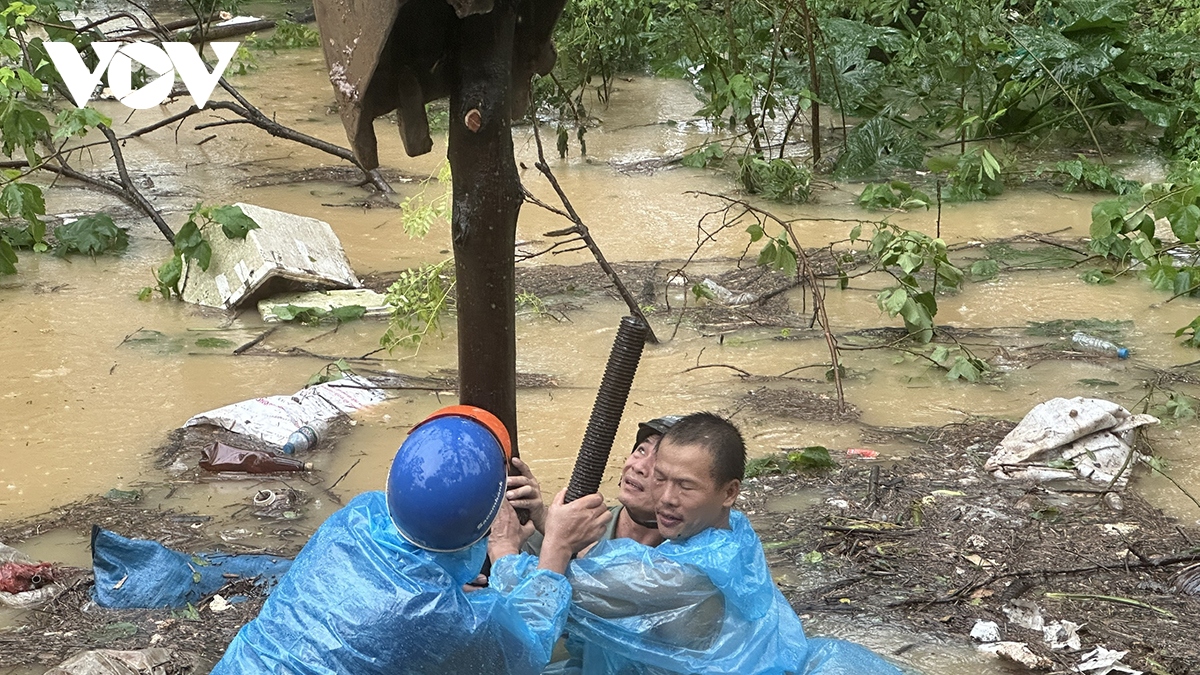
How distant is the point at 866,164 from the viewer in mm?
8484

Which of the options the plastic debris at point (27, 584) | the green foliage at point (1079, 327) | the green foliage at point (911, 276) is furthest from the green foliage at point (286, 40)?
the plastic debris at point (27, 584)

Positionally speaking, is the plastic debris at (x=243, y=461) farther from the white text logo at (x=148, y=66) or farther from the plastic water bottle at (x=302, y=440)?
the white text logo at (x=148, y=66)

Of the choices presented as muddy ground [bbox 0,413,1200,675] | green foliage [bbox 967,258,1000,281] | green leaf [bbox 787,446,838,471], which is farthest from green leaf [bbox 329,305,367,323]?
green foliage [bbox 967,258,1000,281]

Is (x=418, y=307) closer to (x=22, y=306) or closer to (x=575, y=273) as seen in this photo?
(x=575, y=273)

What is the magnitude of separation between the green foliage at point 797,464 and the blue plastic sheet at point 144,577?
67.9 inches

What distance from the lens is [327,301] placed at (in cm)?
621

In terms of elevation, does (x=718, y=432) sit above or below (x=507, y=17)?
below

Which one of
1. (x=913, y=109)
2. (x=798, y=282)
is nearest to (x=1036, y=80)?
(x=913, y=109)

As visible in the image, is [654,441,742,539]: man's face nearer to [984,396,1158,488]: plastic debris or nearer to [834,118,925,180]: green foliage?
[984,396,1158,488]: plastic debris

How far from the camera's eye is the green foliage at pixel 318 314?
19.9 ft

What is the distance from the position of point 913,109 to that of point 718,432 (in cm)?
773

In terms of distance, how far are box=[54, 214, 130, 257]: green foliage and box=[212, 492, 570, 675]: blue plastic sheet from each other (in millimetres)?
5150

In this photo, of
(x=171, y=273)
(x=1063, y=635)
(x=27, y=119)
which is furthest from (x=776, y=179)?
(x=1063, y=635)

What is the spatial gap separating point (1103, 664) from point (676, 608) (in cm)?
133
